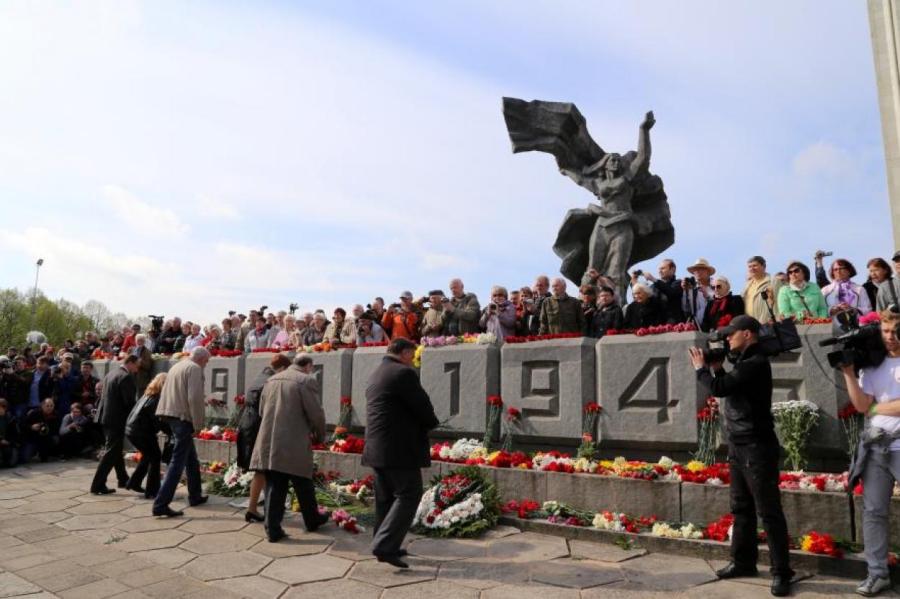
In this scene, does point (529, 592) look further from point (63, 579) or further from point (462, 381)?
point (462, 381)

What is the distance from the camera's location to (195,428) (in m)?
7.80

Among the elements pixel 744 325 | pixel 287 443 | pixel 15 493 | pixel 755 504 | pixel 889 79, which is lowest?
pixel 15 493

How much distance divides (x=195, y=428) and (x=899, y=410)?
7096 millimetres

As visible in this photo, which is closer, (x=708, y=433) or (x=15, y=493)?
(x=708, y=433)

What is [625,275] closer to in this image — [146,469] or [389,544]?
[389,544]

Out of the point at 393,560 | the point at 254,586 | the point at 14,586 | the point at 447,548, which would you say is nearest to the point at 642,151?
the point at 447,548

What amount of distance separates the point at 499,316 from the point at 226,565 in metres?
5.22

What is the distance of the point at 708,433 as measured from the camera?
6.93m

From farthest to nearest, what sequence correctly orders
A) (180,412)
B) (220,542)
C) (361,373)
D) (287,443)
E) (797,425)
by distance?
(361,373) < (180,412) < (287,443) < (220,542) < (797,425)

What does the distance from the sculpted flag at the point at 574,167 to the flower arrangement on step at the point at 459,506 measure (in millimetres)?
6178

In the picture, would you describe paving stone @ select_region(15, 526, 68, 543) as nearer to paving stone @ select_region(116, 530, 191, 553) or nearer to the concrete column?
paving stone @ select_region(116, 530, 191, 553)

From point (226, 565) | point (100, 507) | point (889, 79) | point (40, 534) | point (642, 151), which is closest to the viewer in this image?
point (226, 565)

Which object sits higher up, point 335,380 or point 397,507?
point 335,380

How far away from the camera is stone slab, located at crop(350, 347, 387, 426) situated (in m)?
10.3
